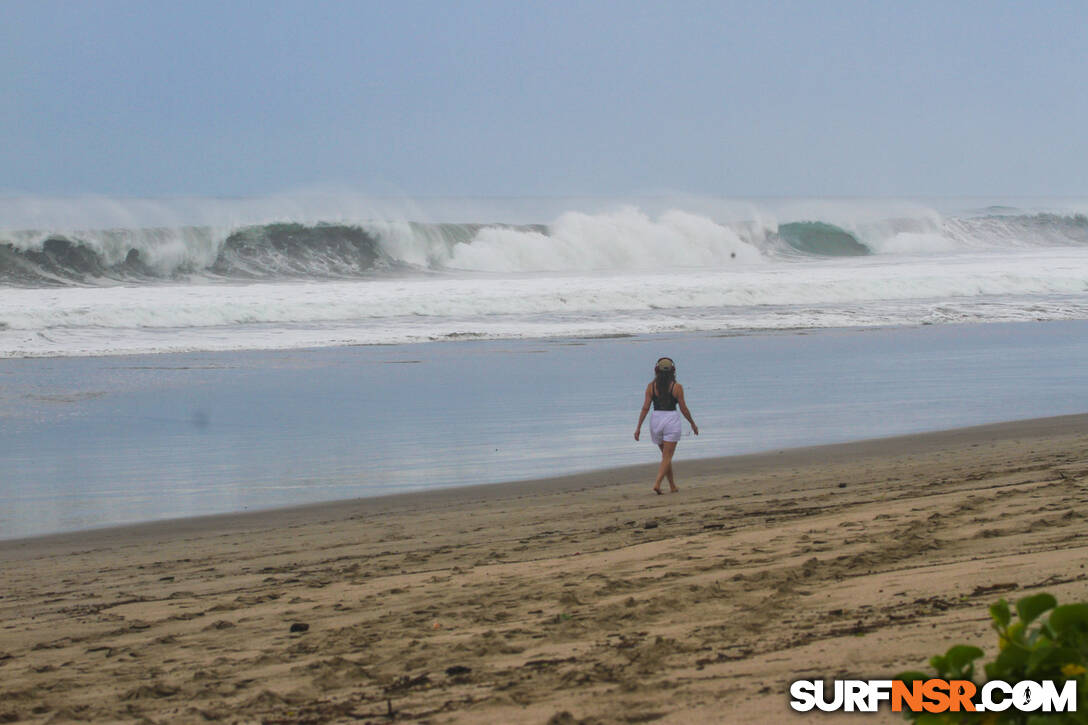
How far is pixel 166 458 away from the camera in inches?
408

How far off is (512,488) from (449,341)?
14.0 meters

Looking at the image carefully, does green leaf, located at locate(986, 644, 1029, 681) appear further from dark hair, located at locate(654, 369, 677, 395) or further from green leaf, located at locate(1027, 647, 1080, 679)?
dark hair, located at locate(654, 369, 677, 395)

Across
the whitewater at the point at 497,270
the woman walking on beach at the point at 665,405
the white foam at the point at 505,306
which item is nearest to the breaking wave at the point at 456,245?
the whitewater at the point at 497,270

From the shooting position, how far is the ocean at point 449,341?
A: 33.9 ft

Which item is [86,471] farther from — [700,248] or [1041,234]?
[1041,234]

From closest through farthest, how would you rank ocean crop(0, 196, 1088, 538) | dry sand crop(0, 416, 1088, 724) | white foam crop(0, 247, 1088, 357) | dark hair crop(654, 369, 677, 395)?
dry sand crop(0, 416, 1088, 724) < dark hair crop(654, 369, 677, 395) < ocean crop(0, 196, 1088, 538) < white foam crop(0, 247, 1088, 357)

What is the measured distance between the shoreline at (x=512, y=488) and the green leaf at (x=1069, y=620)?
6.24 meters

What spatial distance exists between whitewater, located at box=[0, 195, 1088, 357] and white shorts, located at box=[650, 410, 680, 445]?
1393cm

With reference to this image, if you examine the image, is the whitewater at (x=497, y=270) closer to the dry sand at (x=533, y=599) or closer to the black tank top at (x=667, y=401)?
the black tank top at (x=667, y=401)

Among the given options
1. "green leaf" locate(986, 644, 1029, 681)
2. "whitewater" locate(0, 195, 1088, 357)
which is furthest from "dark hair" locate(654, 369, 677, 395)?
"whitewater" locate(0, 195, 1088, 357)

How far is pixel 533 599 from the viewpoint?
4.88m

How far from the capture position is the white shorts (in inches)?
344

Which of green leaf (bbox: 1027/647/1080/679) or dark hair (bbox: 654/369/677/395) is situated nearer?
green leaf (bbox: 1027/647/1080/679)

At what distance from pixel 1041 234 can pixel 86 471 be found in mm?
56786
